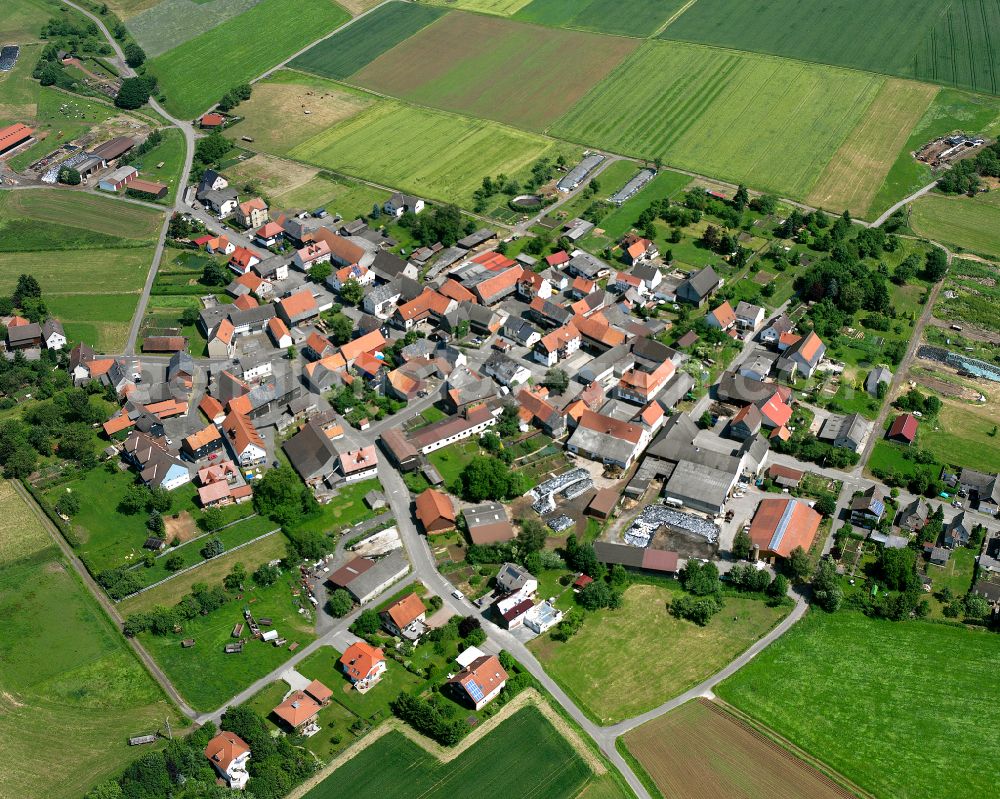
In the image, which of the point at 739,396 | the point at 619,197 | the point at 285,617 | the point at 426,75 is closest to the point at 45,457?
the point at 285,617

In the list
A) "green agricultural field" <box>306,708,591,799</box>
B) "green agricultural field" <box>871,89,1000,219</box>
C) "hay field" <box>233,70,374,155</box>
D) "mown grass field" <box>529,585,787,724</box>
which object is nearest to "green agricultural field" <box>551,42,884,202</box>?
"green agricultural field" <box>871,89,1000,219</box>

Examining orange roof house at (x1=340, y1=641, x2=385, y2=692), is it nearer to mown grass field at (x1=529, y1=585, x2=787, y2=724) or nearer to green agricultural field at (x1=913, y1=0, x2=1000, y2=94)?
mown grass field at (x1=529, y1=585, x2=787, y2=724)

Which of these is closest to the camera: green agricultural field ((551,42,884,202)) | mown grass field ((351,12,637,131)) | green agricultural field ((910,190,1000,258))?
green agricultural field ((910,190,1000,258))

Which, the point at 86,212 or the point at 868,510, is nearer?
the point at 868,510

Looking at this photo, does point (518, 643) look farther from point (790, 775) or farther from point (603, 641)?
point (790, 775)

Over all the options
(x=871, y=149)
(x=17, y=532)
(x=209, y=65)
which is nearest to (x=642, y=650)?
(x=17, y=532)

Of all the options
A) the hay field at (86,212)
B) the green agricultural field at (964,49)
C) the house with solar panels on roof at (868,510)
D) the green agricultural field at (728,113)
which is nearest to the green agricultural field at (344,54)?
the green agricultural field at (728,113)

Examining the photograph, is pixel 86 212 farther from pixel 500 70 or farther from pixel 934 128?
pixel 934 128
